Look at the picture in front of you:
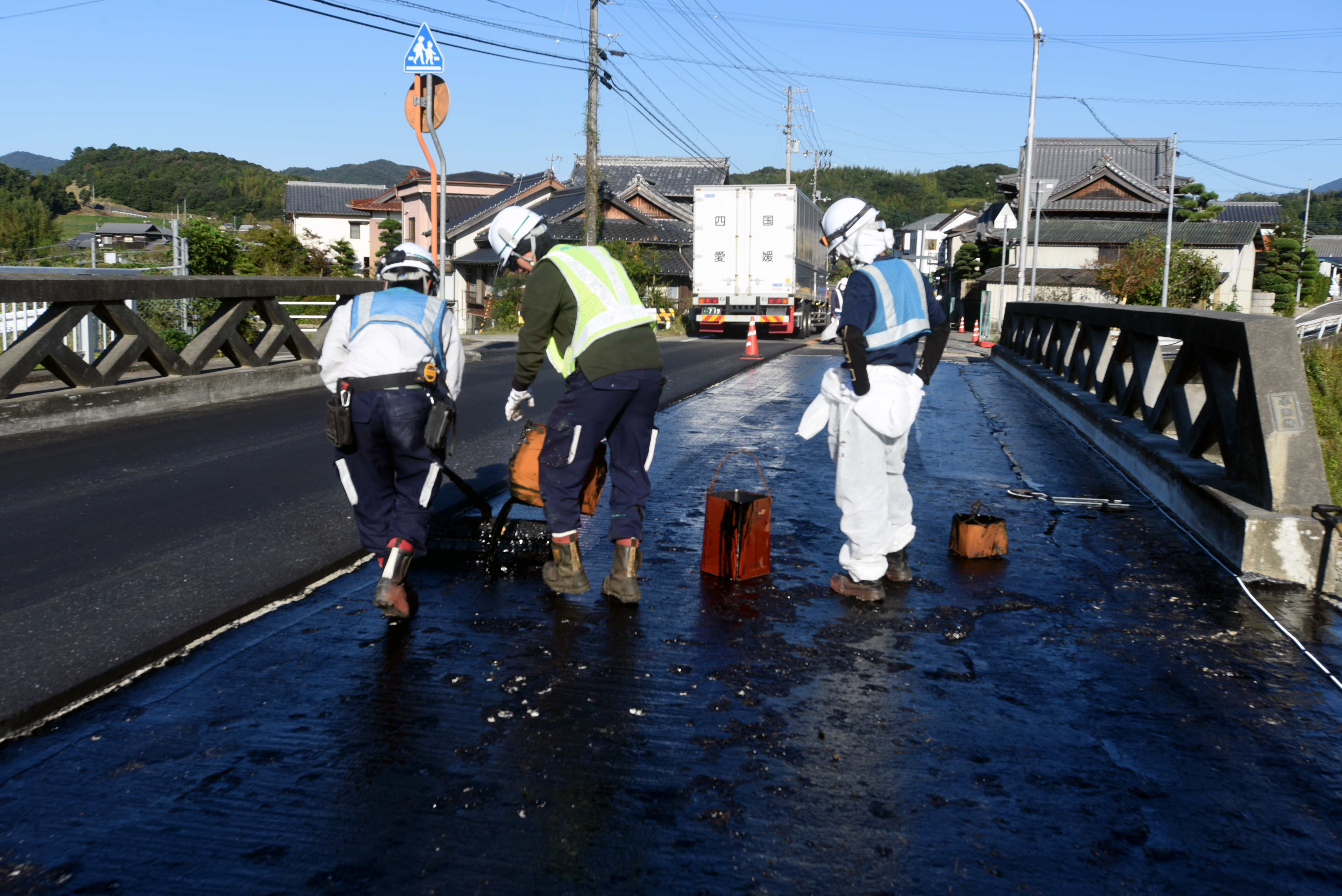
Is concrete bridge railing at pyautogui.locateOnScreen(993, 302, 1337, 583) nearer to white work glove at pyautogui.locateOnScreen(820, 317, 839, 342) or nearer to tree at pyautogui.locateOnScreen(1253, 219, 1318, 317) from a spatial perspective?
white work glove at pyautogui.locateOnScreen(820, 317, 839, 342)

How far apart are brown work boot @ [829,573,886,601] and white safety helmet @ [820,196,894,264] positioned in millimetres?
1497

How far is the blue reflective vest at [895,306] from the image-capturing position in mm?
5199

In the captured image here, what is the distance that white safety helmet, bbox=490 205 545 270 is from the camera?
16.8ft

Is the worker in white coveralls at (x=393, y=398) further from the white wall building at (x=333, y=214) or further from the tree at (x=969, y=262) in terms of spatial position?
the white wall building at (x=333, y=214)

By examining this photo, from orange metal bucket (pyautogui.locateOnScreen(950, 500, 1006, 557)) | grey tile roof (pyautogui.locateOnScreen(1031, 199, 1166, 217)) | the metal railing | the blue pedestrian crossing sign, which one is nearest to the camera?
the metal railing

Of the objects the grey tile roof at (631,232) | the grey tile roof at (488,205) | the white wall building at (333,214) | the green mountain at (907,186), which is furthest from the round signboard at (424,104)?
the green mountain at (907,186)

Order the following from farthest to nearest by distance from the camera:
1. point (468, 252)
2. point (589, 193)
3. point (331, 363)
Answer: point (468, 252) → point (589, 193) → point (331, 363)

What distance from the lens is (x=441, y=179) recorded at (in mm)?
17844

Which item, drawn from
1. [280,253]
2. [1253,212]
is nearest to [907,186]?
[1253,212]

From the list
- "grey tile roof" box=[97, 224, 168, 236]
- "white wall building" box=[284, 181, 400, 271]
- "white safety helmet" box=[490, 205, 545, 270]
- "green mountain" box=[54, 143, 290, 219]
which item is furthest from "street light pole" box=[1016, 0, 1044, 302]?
"green mountain" box=[54, 143, 290, 219]

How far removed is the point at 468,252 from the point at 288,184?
41.4 meters

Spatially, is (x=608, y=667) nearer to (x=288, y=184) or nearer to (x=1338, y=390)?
(x=1338, y=390)

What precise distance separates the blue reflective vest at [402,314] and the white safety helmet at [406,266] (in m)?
0.05

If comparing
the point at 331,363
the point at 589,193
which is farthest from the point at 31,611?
the point at 589,193
